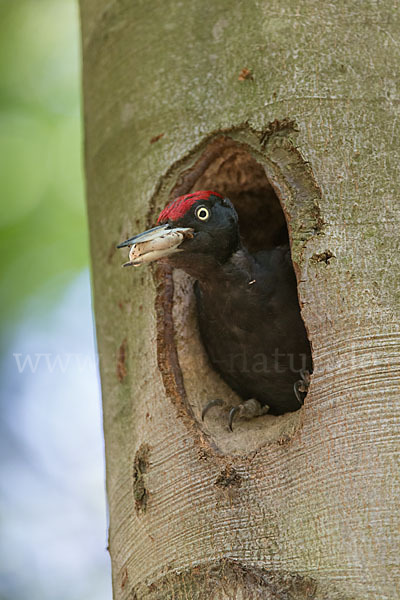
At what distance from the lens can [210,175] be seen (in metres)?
3.26

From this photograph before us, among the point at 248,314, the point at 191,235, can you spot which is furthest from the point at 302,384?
the point at 191,235

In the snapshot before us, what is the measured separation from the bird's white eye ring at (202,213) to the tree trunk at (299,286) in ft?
0.35

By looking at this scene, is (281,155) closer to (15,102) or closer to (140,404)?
(140,404)

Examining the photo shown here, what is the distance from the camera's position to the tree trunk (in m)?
2.25

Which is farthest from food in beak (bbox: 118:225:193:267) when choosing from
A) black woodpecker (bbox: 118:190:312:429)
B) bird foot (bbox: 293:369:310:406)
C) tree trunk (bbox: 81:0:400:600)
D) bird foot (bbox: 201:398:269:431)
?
bird foot (bbox: 293:369:310:406)

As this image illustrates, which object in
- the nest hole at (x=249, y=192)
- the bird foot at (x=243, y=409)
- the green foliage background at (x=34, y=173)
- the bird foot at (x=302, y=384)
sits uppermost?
the green foliage background at (x=34, y=173)

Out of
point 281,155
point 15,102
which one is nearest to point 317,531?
point 281,155

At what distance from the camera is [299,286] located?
8.36 feet

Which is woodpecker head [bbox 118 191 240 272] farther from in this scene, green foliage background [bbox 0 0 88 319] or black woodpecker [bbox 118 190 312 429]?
green foliage background [bbox 0 0 88 319]

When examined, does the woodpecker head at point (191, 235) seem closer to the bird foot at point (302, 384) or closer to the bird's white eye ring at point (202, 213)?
the bird's white eye ring at point (202, 213)

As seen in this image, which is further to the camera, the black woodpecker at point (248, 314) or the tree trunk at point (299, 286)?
the black woodpecker at point (248, 314)

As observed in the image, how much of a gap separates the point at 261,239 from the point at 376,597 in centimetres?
239

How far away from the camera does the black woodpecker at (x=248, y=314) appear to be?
3.32 m

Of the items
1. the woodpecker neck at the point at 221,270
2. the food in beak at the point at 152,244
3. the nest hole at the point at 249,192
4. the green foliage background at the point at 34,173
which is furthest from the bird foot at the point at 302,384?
the green foliage background at the point at 34,173
